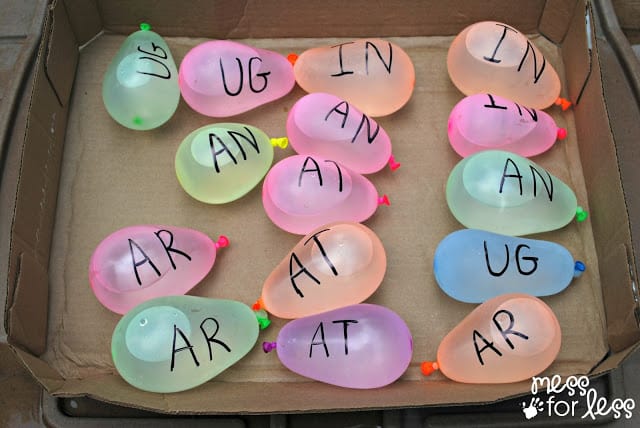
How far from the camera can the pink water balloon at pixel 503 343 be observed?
2.48 feet

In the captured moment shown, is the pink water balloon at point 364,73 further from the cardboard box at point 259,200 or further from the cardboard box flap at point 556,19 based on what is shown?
the cardboard box flap at point 556,19

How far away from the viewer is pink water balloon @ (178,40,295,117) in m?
0.90

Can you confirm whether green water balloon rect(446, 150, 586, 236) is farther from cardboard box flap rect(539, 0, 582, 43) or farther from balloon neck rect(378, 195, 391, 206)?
cardboard box flap rect(539, 0, 582, 43)

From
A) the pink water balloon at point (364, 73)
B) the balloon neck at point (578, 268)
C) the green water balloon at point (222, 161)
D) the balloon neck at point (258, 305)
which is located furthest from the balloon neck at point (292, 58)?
the balloon neck at point (578, 268)

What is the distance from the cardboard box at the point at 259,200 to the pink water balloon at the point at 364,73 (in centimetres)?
3

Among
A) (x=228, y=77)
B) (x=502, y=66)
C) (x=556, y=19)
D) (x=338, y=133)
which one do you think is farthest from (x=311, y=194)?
(x=556, y=19)

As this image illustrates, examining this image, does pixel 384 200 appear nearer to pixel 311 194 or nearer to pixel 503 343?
pixel 311 194

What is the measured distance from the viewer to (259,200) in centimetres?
89

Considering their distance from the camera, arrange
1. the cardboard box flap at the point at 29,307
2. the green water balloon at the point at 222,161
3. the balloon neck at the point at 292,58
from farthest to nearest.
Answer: the balloon neck at the point at 292,58, the green water balloon at the point at 222,161, the cardboard box flap at the point at 29,307

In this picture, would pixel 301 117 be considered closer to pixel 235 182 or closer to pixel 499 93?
pixel 235 182

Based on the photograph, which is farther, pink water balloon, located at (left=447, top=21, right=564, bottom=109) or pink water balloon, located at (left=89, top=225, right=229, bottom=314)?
pink water balloon, located at (left=447, top=21, right=564, bottom=109)

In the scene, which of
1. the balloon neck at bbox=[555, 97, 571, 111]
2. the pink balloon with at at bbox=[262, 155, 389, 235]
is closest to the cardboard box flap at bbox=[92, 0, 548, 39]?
the balloon neck at bbox=[555, 97, 571, 111]

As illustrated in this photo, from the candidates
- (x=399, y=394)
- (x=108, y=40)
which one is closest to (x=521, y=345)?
(x=399, y=394)

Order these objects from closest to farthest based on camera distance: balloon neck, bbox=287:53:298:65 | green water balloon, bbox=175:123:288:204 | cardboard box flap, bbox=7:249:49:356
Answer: cardboard box flap, bbox=7:249:49:356 → green water balloon, bbox=175:123:288:204 → balloon neck, bbox=287:53:298:65
